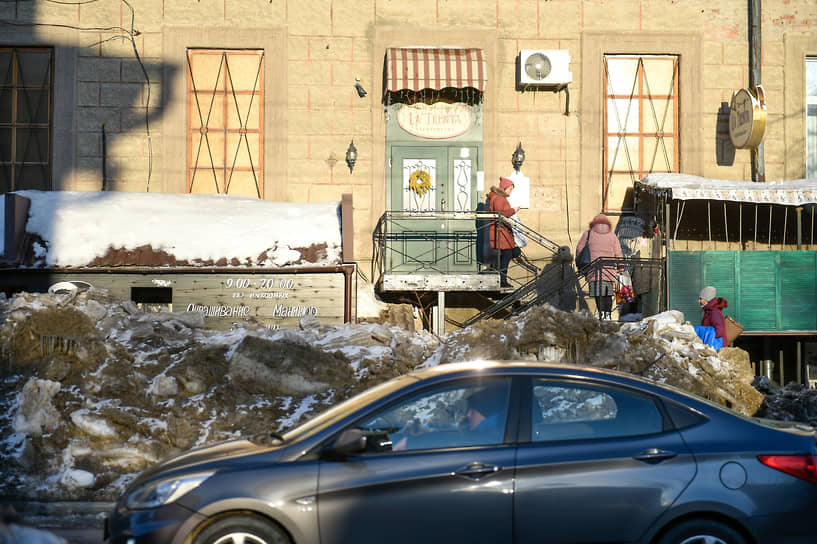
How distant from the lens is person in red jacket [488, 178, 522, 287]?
16422 millimetres

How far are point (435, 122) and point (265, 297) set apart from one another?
551cm

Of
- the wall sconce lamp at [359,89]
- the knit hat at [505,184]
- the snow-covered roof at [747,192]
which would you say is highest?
the wall sconce lamp at [359,89]

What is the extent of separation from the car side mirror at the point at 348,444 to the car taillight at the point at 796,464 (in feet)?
7.44

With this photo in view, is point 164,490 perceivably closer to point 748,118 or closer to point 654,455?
point 654,455

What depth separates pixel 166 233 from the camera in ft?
50.7

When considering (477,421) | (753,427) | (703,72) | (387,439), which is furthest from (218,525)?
(703,72)

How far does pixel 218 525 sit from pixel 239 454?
0.45 m

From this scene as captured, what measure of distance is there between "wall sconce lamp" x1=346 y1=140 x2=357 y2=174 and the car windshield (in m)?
12.5

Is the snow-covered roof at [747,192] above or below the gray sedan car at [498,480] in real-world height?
above

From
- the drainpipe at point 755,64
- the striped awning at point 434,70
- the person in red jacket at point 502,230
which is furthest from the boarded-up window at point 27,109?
the drainpipe at point 755,64

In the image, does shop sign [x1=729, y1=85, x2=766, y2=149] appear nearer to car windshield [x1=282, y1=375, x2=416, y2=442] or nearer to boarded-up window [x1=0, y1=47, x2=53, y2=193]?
car windshield [x1=282, y1=375, x2=416, y2=442]

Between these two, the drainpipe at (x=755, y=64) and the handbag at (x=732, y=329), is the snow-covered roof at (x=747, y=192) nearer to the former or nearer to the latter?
the drainpipe at (x=755, y=64)

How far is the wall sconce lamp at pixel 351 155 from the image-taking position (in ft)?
57.5

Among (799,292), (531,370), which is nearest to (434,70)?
(799,292)
